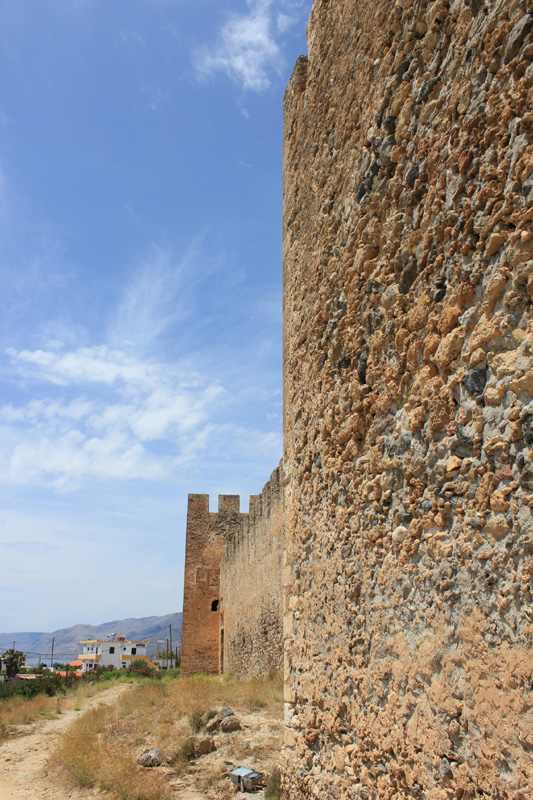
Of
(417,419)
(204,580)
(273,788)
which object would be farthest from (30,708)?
(417,419)

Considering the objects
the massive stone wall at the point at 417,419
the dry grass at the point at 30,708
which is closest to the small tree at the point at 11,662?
the dry grass at the point at 30,708

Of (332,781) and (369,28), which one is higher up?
(369,28)

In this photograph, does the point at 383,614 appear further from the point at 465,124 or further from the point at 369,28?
the point at 369,28

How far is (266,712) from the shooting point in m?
8.56

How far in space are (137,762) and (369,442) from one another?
20.4 feet

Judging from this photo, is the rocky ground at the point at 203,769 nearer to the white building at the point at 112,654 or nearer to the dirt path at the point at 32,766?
the dirt path at the point at 32,766

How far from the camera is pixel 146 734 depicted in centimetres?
843

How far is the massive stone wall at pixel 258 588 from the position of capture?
11297mm

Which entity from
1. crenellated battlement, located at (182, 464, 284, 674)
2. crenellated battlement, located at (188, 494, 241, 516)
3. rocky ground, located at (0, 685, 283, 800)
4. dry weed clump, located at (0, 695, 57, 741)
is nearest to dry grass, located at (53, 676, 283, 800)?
rocky ground, located at (0, 685, 283, 800)

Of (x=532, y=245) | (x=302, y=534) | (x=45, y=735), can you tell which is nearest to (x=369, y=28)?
(x=532, y=245)

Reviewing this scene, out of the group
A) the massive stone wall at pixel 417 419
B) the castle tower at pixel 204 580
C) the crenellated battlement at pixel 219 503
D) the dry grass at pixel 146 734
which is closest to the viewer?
the massive stone wall at pixel 417 419

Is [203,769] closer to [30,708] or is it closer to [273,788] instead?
[273,788]

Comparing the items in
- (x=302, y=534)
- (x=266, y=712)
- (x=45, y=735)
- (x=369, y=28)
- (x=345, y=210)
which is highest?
(x=369, y=28)

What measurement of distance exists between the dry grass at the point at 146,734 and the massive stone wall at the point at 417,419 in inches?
147
